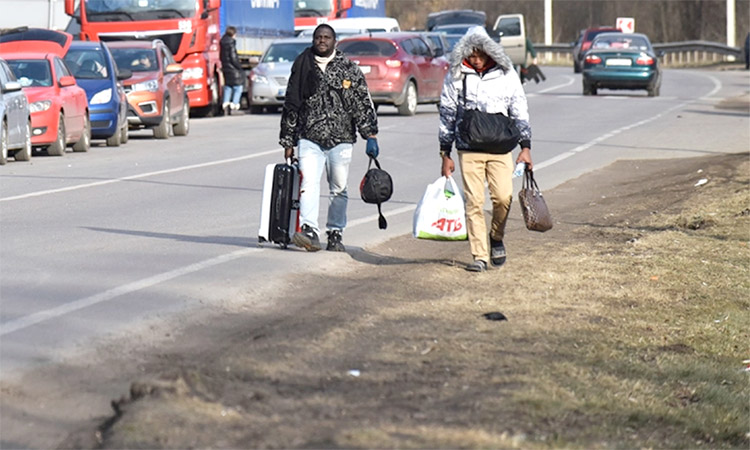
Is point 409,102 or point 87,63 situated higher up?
point 87,63

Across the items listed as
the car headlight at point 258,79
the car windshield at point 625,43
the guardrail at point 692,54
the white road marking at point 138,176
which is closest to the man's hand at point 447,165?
the white road marking at point 138,176

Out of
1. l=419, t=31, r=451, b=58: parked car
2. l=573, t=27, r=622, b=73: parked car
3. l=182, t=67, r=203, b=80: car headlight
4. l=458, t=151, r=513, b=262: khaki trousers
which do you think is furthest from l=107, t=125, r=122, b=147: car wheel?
l=573, t=27, r=622, b=73: parked car

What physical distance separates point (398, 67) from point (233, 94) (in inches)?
228

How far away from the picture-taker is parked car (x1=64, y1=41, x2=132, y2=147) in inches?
935

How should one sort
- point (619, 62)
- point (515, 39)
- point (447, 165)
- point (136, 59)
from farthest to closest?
point (515, 39) → point (619, 62) → point (136, 59) → point (447, 165)

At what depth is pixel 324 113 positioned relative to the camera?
10719 mm

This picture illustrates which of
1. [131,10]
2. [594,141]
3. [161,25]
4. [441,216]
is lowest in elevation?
[594,141]

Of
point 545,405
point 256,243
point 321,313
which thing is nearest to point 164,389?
point 545,405

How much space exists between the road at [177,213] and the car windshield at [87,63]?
4.24 feet

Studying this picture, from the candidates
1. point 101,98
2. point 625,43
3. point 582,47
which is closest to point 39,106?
point 101,98

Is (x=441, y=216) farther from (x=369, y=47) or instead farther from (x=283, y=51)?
(x=283, y=51)

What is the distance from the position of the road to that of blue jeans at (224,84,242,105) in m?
3.88

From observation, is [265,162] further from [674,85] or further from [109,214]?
[674,85]

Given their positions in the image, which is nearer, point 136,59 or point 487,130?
point 487,130
